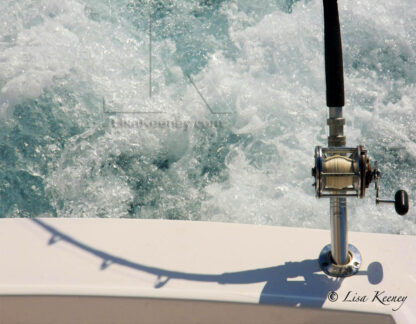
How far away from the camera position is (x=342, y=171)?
2.38ft

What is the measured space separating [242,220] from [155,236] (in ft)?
2.32

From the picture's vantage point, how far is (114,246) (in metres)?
0.90

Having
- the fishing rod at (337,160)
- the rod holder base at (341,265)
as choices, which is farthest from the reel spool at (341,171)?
the rod holder base at (341,265)

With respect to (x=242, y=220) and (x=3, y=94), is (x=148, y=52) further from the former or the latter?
(x=242, y=220)

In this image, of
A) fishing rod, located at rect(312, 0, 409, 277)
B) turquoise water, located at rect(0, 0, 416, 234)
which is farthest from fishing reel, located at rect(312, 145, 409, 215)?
turquoise water, located at rect(0, 0, 416, 234)

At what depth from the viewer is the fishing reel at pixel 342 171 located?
0.72 m

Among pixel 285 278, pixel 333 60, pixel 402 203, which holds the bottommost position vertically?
pixel 285 278

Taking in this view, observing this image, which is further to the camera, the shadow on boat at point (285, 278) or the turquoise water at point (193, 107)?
the turquoise water at point (193, 107)

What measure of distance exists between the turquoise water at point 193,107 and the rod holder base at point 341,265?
2.38 feet

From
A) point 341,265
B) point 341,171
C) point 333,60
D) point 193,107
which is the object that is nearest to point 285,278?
point 341,265

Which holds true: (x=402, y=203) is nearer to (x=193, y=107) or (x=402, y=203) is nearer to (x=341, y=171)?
(x=341, y=171)

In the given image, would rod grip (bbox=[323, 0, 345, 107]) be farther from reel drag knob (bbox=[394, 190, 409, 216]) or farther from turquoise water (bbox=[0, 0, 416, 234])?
turquoise water (bbox=[0, 0, 416, 234])

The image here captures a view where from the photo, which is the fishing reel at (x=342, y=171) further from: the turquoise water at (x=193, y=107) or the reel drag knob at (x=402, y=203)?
the turquoise water at (x=193, y=107)

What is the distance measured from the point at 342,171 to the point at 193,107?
124cm
